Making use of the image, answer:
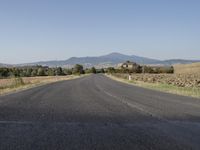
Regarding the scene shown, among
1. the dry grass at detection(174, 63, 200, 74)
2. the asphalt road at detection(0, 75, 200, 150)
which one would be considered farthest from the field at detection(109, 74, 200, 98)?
the dry grass at detection(174, 63, 200, 74)

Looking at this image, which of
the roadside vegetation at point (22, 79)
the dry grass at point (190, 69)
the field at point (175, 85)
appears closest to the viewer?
the field at point (175, 85)

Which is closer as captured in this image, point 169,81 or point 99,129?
point 99,129

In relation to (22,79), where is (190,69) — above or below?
below

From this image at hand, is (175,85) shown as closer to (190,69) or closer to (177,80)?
(177,80)

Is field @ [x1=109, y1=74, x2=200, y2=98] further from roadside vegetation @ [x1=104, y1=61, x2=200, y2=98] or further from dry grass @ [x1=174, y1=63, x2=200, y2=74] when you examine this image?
dry grass @ [x1=174, y1=63, x2=200, y2=74]

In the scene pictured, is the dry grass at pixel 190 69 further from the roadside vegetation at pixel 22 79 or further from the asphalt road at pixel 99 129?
the asphalt road at pixel 99 129

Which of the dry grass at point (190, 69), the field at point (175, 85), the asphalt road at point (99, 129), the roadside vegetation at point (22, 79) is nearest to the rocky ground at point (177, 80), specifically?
the field at point (175, 85)

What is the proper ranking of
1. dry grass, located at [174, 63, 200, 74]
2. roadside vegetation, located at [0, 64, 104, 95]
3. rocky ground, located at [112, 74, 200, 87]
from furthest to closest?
dry grass, located at [174, 63, 200, 74]
rocky ground, located at [112, 74, 200, 87]
roadside vegetation, located at [0, 64, 104, 95]

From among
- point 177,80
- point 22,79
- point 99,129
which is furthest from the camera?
point 22,79

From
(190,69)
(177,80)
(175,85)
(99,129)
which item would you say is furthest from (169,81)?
(190,69)

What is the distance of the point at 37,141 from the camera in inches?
344

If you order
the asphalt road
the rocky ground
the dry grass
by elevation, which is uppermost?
the asphalt road

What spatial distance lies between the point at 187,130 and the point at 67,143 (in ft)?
11.5

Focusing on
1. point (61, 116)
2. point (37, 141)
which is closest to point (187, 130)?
point (37, 141)
